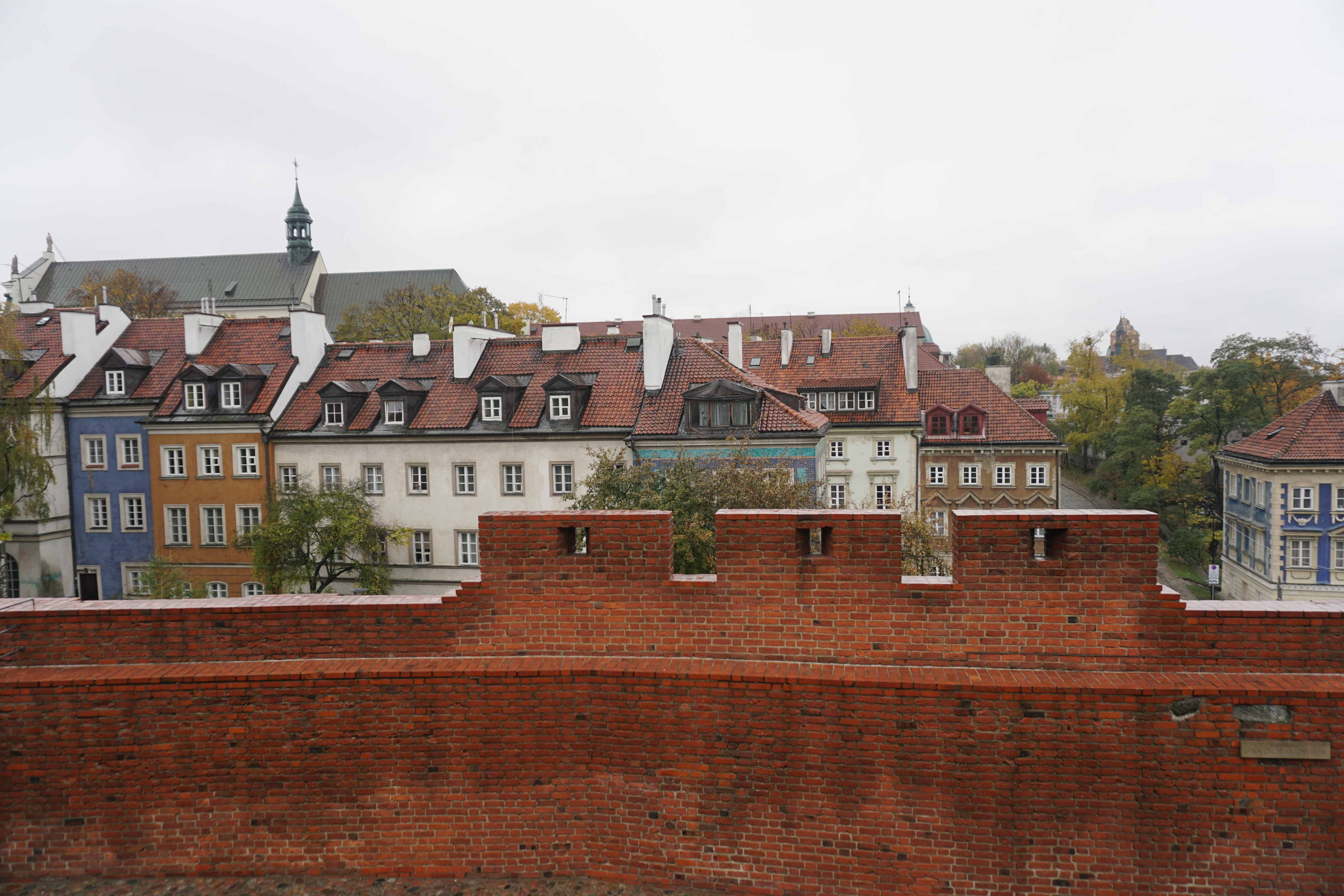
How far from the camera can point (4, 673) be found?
644 cm

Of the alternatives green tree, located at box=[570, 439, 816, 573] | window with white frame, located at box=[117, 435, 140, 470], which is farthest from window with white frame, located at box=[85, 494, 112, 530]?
green tree, located at box=[570, 439, 816, 573]

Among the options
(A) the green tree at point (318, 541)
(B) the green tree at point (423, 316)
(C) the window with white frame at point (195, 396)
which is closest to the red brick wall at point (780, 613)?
(A) the green tree at point (318, 541)

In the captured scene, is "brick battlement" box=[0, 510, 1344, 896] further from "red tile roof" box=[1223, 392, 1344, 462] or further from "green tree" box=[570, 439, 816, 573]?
"red tile roof" box=[1223, 392, 1344, 462]

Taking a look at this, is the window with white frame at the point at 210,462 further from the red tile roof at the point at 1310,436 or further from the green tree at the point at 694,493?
the red tile roof at the point at 1310,436

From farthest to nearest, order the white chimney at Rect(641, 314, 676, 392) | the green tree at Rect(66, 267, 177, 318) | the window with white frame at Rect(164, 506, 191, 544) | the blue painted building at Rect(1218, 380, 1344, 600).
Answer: the green tree at Rect(66, 267, 177, 318) < the blue painted building at Rect(1218, 380, 1344, 600) < the window with white frame at Rect(164, 506, 191, 544) < the white chimney at Rect(641, 314, 676, 392)

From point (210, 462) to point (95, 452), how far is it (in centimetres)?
526

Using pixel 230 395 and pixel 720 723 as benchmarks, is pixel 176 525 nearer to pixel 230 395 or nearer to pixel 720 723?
pixel 230 395

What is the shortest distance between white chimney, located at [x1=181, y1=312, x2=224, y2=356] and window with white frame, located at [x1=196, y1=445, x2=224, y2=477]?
4.55 metres

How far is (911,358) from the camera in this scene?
36.5 m

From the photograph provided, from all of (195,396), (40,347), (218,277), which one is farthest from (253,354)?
(218,277)

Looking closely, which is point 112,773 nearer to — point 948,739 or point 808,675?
point 808,675

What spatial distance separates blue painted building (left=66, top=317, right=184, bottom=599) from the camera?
29375 millimetres

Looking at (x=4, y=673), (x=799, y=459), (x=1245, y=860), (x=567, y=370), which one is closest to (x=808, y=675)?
(x=1245, y=860)

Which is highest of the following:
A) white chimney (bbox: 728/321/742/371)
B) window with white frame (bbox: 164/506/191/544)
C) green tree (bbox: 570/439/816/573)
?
white chimney (bbox: 728/321/742/371)
